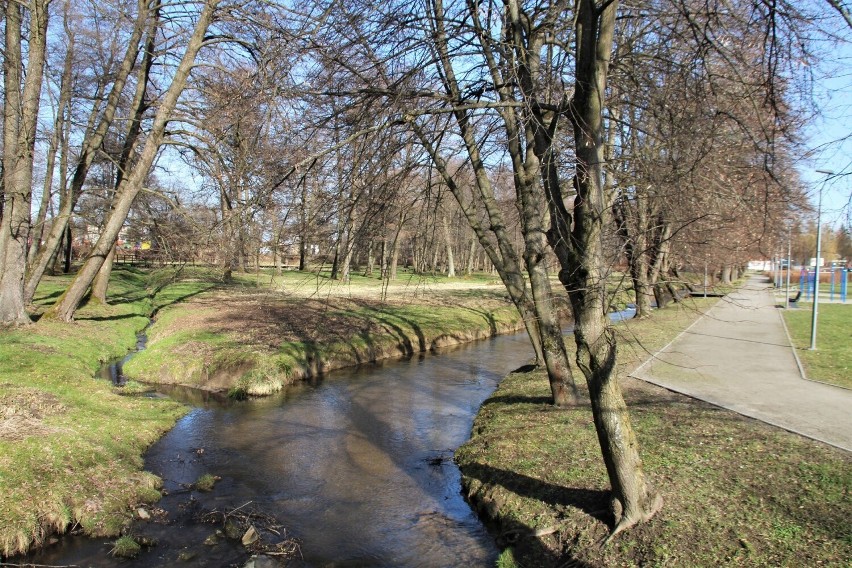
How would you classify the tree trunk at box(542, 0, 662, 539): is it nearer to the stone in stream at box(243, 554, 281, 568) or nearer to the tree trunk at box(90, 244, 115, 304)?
the stone in stream at box(243, 554, 281, 568)

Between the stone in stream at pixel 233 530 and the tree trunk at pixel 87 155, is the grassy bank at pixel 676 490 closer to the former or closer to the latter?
the stone in stream at pixel 233 530

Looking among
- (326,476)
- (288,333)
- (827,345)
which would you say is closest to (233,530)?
(326,476)

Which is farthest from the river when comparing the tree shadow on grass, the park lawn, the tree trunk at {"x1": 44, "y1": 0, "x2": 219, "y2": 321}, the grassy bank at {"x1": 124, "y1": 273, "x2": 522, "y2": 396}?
the park lawn

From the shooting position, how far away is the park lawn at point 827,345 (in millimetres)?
A: 10823

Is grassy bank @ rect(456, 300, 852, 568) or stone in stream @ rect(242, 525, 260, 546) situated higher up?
grassy bank @ rect(456, 300, 852, 568)

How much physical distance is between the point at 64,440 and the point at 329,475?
349 cm

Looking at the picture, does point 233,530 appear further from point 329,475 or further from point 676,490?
point 676,490

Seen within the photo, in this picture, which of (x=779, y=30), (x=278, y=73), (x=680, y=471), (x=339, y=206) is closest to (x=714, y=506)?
(x=680, y=471)

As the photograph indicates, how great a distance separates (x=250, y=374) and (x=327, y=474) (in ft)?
18.9

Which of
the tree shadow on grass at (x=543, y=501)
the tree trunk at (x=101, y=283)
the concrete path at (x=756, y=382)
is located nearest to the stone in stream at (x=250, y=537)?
the tree shadow on grass at (x=543, y=501)

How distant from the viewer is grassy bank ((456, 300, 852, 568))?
467 centimetres

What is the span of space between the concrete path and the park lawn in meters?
0.34

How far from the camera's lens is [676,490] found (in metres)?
5.60

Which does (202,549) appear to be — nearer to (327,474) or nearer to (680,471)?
(327,474)
